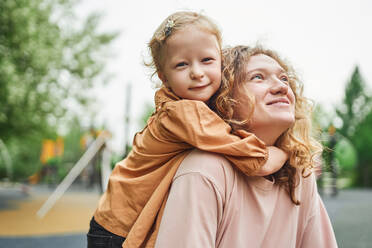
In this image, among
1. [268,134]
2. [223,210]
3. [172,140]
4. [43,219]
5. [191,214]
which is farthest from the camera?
[43,219]

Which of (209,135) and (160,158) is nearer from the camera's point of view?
(209,135)

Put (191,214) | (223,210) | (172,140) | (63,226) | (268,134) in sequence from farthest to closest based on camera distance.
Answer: (63,226) < (268,134) < (172,140) < (223,210) < (191,214)

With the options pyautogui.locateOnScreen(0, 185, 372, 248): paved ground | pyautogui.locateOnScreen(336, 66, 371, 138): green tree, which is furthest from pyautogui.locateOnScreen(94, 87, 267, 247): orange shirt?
pyautogui.locateOnScreen(336, 66, 371, 138): green tree

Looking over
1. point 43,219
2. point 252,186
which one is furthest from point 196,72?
point 43,219

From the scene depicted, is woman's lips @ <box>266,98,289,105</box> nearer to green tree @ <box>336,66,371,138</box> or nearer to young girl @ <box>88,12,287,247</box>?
young girl @ <box>88,12,287,247</box>

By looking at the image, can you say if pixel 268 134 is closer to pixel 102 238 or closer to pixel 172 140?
pixel 172 140

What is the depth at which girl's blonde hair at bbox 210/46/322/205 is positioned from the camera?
1611 mm

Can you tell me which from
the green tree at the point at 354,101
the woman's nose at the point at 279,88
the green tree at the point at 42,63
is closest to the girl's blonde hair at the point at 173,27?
the woman's nose at the point at 279,88

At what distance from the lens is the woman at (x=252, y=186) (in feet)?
4.22

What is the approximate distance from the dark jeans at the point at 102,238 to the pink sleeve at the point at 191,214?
1.69 ft

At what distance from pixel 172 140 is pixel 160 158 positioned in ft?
0.33

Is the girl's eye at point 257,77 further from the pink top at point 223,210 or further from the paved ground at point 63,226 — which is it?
the paved ground at point 63,226

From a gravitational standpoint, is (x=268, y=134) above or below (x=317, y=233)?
above

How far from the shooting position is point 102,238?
1.78 meters
